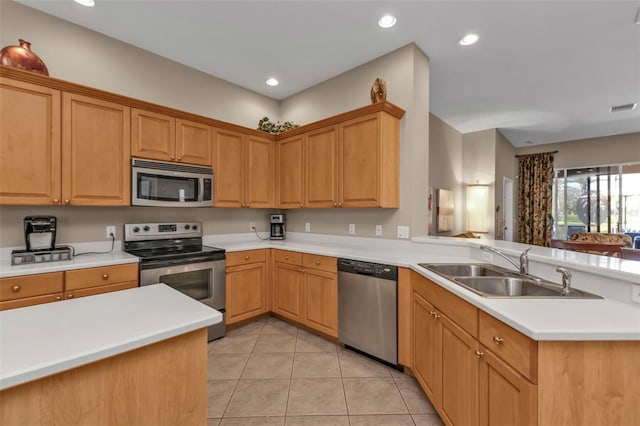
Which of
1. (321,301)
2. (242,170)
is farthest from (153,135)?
(321,301)

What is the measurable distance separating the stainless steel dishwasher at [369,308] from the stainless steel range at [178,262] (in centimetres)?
128

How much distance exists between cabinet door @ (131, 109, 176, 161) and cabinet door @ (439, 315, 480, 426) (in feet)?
9.43

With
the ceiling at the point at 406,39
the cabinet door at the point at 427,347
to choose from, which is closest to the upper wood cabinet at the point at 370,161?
the ceiling at the point at 406,39

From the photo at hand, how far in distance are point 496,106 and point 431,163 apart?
4.41ft

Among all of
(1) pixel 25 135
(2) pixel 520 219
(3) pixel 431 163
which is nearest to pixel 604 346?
(1) pixel 25 135

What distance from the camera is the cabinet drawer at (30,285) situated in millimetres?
1826

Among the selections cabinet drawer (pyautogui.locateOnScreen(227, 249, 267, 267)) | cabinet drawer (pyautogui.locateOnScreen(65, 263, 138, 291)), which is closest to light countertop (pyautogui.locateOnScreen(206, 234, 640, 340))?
cabinet drawer (pyautogui.locateOnScreen(227, 249, 267, 267))

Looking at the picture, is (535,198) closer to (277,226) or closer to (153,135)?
(277,226)

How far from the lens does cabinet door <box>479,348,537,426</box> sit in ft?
3.45

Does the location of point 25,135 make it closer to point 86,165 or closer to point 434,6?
point 86,165

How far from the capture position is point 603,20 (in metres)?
2.52

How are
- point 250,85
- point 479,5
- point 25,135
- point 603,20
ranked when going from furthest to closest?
point 250,85 < point 603,20 < point 479,5 < point 25,135

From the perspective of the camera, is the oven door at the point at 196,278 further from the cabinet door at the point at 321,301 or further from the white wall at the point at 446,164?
the white wall at the point at 446,164

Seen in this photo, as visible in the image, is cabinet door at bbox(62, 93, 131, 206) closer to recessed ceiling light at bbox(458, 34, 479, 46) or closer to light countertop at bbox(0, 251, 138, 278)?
light countertop at bbox(0, 251, 138, 278)
